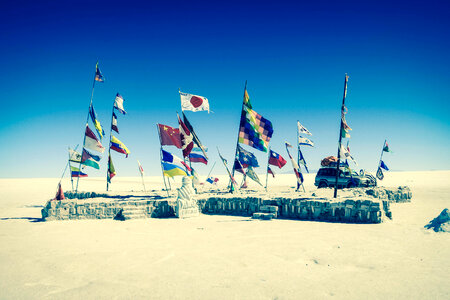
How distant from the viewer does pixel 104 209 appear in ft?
36.3

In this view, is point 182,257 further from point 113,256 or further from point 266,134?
point 266,134

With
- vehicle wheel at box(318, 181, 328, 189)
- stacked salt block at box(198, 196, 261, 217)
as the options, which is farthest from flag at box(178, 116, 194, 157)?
vehicle wheel at box(318, 181, 328, 189)

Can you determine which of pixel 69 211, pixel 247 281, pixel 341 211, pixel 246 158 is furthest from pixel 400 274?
pixel 69 211

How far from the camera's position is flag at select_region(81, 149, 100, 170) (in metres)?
14.3

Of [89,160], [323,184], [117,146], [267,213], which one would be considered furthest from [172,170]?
[323,184]

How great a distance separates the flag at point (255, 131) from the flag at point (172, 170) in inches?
153

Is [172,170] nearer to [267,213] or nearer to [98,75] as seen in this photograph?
[267,213]

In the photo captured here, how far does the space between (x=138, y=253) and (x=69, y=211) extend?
5808 mm

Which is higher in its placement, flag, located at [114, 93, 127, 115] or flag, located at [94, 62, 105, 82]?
flag, located at [94, 62, 105, 82]

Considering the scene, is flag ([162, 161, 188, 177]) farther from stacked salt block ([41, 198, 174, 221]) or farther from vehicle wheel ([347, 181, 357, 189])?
vehicle wheel ([347, 181, 357, 189])

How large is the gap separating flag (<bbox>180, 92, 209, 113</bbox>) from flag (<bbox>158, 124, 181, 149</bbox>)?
3.75 ft

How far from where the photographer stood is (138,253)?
643 centimetres

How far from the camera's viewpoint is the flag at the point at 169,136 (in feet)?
40.7

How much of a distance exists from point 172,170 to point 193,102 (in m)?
3.11
